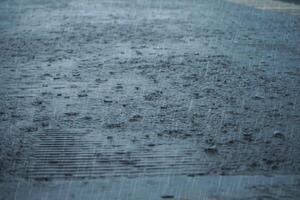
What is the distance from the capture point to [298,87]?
5.97m

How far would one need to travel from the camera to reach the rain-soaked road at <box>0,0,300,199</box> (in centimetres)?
361

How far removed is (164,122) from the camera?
473cm

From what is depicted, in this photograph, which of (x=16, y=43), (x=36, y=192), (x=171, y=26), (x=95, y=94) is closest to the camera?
(x=36, y=192)

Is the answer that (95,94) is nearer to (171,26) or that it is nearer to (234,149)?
(234,149)

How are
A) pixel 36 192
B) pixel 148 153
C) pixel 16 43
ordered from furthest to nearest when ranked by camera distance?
pixel 16 43 < pixel 148 153 < pixel 36 192

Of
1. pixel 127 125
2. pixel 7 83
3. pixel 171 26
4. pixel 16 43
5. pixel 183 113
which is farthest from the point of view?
pixel 171 26

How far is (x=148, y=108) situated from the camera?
5.14 m

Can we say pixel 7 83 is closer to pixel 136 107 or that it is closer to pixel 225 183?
pixel 136 107

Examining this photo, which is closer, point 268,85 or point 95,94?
point 95,94

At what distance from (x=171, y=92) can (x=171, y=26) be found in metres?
4.98

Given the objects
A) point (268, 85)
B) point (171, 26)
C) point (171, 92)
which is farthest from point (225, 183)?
point (171, 26)

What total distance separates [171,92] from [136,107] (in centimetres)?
73

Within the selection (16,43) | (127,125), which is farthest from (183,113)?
(16,43)

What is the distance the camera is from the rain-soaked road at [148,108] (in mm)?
3613
